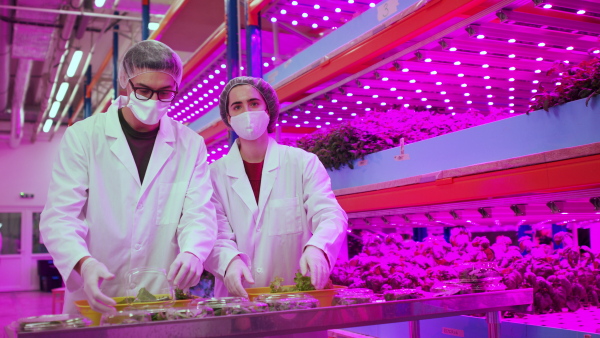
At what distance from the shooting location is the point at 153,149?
2.36 meters

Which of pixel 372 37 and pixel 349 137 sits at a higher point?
pixel 372 37

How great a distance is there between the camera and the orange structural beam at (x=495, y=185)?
290 cm

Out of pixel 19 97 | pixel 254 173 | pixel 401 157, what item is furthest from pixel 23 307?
pixel 254 173

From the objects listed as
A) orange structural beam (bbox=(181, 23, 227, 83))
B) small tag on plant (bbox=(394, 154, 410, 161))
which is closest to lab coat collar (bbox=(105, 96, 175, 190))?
small tag on plant (bbox=(394, 154, 410, 161))

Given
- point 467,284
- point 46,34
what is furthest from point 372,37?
point 46,34

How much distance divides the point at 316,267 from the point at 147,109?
0.84m

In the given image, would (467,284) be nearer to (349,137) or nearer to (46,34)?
(349,137)

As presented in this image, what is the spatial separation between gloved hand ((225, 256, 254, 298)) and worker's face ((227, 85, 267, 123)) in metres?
0.81

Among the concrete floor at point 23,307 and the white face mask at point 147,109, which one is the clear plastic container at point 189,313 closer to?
the white face mask at point 147,109

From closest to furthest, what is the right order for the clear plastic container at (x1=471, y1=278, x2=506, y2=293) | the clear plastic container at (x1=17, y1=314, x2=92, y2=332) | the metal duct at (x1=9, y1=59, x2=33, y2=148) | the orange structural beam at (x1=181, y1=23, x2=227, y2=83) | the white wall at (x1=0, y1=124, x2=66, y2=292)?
1. the clear plastic container at (x1=17, y1=314, x2=92, y2=332)
2. the clear plastic container at (x1=471, y1=278, x2=506, y2=293)
3. the orange structural beam at (x1=181, y1=23, x2=227, y2=83)
4. the metal duct at (x1=9, y1=59, x2=33, y2=148)
5. the white wall at (x1=0, y1=124, x2=66, y2=292)

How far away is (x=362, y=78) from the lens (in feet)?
16.6

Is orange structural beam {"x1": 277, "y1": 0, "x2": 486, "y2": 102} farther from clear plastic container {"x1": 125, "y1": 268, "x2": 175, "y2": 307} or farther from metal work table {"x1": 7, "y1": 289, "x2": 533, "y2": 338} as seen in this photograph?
clear plastic container {"x1": 125, "y1": 268, "x2": 175, "y2": 307}

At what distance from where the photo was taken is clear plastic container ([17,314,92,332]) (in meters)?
1.34

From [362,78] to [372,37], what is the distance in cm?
62
